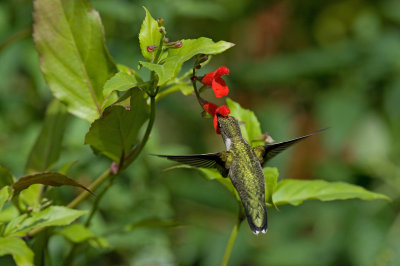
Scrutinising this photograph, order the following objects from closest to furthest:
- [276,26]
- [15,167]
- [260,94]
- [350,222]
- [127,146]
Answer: [127,146] < [15,167] < [350,222] < [260,94] < [276,26]

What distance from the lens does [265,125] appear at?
2.18m

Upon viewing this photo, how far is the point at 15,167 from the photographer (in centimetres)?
130

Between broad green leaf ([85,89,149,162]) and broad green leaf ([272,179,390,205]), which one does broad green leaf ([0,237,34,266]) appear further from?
broad green leaf ([272,179,390,205])

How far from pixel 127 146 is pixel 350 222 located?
4.37 ft

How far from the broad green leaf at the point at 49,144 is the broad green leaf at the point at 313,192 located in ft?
1.05

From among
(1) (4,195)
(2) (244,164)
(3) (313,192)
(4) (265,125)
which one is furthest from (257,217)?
(4) (265,125)

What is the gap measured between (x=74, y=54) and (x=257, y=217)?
0.32m

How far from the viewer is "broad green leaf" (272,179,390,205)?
2.31ft

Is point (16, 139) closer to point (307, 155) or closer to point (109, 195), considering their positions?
point (109, 195)

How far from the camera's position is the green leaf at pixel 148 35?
1.96 ft

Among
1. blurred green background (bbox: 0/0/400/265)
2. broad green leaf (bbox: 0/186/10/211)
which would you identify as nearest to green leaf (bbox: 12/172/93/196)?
broad green leaf (bbox: 0/186/10/211)

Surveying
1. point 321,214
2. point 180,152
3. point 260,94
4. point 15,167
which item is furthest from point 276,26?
point 15,167

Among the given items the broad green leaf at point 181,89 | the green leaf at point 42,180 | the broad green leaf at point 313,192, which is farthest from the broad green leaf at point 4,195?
the broad green leaf at point 313,192

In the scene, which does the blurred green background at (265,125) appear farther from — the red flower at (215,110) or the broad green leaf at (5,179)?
the red flower at (215,110)
